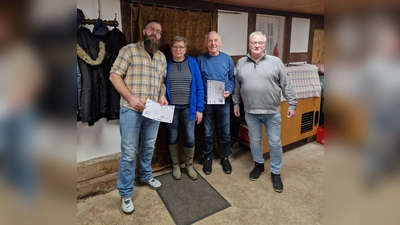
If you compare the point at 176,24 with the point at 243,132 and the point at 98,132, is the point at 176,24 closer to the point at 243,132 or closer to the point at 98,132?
the point at 98,132

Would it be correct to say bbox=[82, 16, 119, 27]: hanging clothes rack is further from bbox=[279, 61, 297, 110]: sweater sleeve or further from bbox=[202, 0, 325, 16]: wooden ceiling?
bbox=[279, 61, 297, 110]: sweater sleeve

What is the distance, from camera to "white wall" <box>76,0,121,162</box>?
1.94m

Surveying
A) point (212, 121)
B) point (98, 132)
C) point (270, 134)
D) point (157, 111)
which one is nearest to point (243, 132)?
point (212, 121)

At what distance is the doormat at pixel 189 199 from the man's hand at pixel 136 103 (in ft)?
2.85

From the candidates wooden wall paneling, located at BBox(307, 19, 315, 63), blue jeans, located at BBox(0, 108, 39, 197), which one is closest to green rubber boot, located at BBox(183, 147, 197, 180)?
blue jeans, located at BBox(0, 108, 39, 197)

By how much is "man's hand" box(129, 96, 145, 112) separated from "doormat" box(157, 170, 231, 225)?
870mm

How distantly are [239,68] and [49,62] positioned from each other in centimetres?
205

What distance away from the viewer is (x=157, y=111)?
1.91m

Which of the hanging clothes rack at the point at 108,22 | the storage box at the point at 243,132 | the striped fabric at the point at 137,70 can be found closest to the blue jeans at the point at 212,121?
the storage box at the point at 243,132

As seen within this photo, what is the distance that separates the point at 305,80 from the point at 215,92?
52.7 inches

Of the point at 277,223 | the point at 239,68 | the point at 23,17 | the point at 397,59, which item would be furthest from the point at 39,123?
the point at 239,68

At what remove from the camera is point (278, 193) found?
2158mm

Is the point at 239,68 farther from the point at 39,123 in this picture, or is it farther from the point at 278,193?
the point at 39,123

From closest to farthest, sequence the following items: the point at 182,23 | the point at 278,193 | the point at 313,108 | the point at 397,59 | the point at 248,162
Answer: the point at 397,59, the point at 278,193, the point at 182,23, the point at 248,162, the point at 313,108
